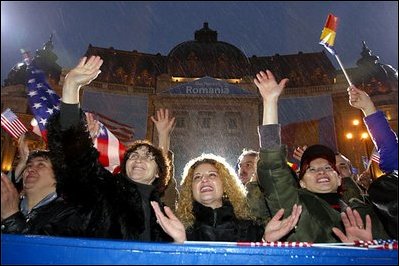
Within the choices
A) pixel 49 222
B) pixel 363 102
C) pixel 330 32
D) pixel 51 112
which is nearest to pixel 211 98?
pixel 51 112

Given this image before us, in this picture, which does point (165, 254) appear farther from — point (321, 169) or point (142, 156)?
point (321, 169)

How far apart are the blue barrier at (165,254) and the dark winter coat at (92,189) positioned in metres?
0.83

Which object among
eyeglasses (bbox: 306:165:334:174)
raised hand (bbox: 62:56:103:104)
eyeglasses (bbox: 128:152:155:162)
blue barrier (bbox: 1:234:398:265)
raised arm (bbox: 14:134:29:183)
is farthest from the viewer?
raised arm (bbox: 14:134:29:183)

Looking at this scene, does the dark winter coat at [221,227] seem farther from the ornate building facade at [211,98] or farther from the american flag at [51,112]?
the ornate building facade at [211,98]

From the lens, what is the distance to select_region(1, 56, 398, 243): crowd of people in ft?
8.00

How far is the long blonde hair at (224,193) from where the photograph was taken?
10.3 feet

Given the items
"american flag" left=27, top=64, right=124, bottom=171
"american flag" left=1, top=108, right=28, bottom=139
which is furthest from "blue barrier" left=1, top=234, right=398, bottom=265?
"american flag" left=1, top=108, right=28, bottom=139

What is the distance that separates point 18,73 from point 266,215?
32.6 m

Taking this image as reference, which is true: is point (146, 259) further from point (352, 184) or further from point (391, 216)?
point (352, 184)

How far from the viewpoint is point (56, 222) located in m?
2.48

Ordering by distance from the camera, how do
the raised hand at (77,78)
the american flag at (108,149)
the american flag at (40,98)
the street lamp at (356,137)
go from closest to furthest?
the raised hand at (77,78)
the american flag at (40,98)
the american flag at (108,149)
the street lamp at (356,137)

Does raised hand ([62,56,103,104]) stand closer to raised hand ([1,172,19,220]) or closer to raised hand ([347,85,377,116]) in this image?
raised hand ([1,172,19,220])

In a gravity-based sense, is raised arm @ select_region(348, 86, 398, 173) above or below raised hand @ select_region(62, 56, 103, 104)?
below

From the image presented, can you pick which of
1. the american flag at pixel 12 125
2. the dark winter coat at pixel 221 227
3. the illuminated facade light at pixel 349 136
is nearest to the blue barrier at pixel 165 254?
the dark winter coat at pixel 221 227
